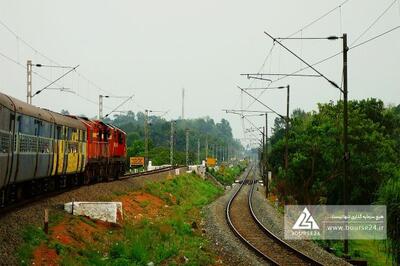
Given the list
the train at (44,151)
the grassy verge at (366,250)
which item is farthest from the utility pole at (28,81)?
the grassy verge at (366,250)

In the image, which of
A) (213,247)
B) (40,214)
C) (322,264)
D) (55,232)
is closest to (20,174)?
(40,214)

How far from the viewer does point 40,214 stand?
61.5 ft

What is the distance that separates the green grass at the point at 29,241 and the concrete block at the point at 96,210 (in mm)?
4519

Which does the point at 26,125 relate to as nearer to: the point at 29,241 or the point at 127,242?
the point at 127,242

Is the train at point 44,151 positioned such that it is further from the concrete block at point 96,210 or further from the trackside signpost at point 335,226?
the trackside signpost at point 335,226

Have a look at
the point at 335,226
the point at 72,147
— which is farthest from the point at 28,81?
the point at 335,226

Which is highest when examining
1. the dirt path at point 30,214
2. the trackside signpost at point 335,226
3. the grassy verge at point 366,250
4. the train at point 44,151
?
the train at point 44,151

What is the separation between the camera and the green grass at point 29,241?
13905mm

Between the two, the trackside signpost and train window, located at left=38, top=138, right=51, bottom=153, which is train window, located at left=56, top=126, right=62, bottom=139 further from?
the trackside signpost

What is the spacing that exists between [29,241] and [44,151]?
7.80 meters

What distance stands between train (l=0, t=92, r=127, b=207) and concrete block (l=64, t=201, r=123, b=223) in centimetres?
182

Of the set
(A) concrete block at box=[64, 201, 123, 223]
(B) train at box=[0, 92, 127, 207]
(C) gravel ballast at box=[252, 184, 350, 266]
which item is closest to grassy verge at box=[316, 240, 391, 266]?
Result: (C) gravel ballast at box=[252, 184, 350, 266]

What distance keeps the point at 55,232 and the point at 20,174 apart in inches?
105

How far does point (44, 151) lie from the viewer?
73.8ft
